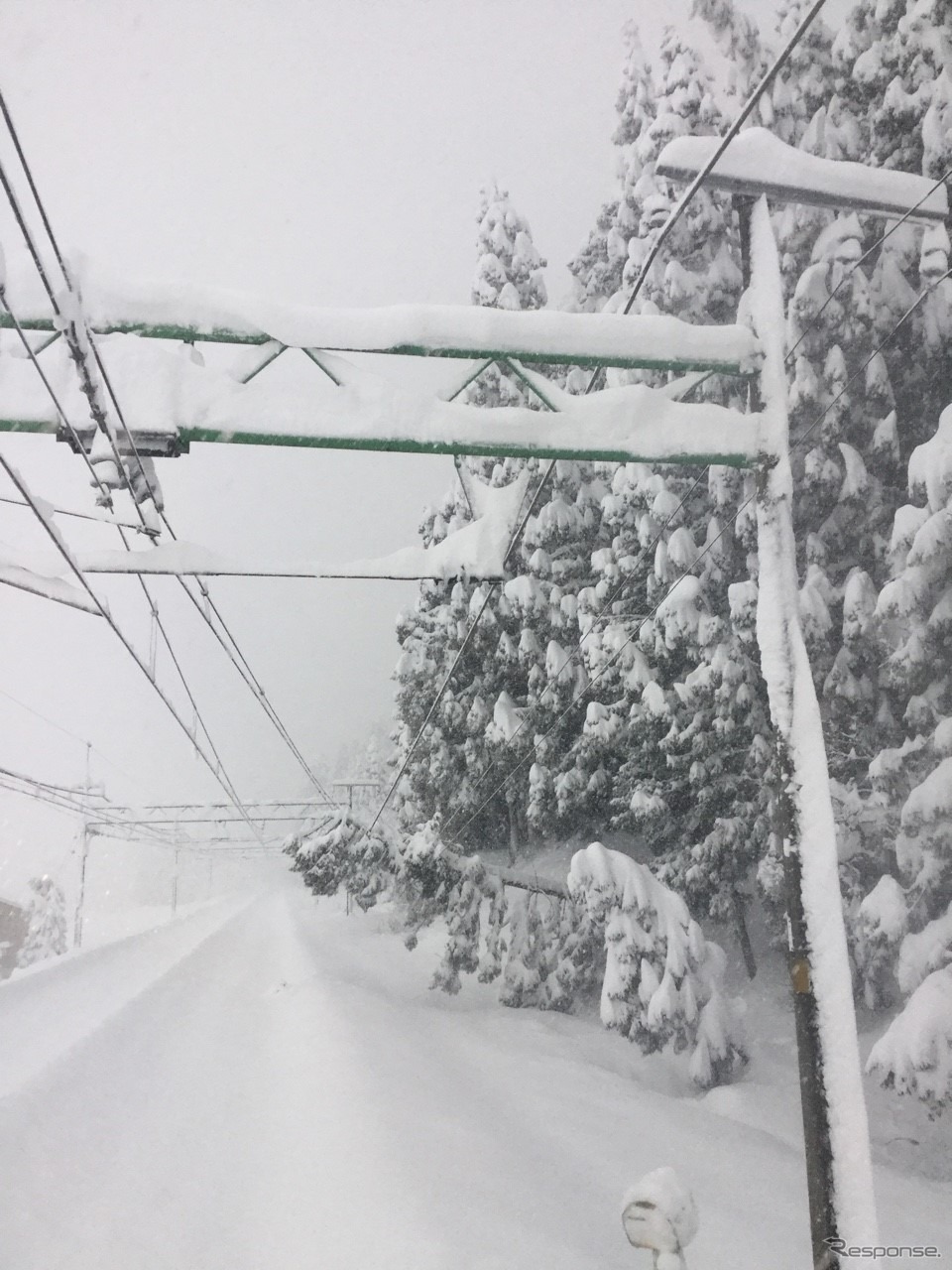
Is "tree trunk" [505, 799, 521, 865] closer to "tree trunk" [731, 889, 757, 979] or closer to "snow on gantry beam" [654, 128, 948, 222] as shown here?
"tree trunk" [731, 889, 757, 979]

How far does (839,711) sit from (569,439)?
27.1 feet

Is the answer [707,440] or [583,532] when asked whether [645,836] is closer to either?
[583,532]

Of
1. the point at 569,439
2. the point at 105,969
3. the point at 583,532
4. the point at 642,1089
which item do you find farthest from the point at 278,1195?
the point at 105,969

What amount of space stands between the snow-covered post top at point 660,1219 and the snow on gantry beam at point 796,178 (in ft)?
18.3

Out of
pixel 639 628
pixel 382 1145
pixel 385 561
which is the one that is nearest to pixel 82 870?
pixel 382 1145

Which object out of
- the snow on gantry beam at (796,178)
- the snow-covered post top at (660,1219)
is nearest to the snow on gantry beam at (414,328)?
the snow on gantry beam at (796,178)

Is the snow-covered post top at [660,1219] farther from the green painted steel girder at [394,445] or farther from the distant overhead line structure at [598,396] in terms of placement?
the green painted steel girder at [394,445]

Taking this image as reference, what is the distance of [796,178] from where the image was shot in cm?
502

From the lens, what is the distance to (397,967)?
68.5ft

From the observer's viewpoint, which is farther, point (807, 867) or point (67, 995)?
point (67, 995)

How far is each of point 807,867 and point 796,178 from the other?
13.9 feet

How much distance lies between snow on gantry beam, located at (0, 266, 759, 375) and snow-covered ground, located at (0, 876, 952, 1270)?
608 centimetres

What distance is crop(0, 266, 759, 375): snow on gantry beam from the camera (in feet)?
15.4

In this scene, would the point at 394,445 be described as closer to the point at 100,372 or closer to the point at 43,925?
the point at 100,372
